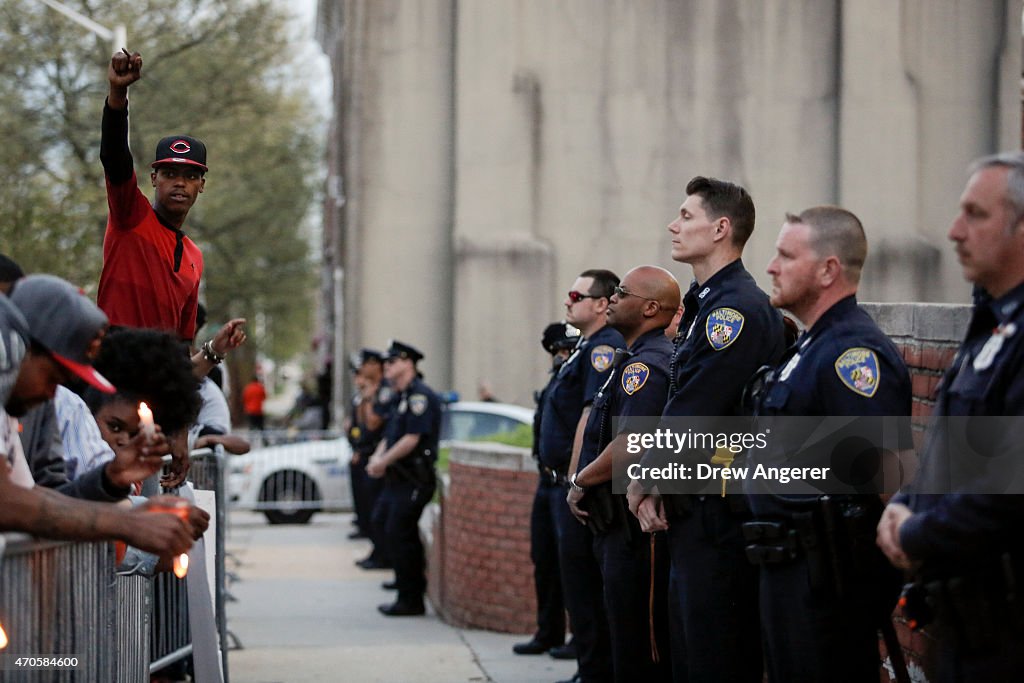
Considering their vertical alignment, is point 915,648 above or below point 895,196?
below

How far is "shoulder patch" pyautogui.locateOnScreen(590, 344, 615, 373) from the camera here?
26.2ft

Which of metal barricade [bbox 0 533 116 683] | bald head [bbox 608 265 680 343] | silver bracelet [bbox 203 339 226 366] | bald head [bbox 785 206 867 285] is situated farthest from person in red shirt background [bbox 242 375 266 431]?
bald head [bbox 785 206 867 285]

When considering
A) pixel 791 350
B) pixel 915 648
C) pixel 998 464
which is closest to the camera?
pixel 998 464

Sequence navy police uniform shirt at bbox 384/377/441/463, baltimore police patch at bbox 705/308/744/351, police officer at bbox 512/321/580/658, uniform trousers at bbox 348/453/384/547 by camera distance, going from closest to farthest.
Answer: baltimore police patch at bbox 705/308/744/351 < police officer at bbox 512/321/580/658 < navy police uniform shirt at bbox 384/377/441/463 < uniform trousers at bbox 348/453/384/547

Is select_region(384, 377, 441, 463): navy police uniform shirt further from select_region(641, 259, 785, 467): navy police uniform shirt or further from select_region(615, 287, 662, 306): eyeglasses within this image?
select_region(641, 259, 785, 467): navy police uniform shirt

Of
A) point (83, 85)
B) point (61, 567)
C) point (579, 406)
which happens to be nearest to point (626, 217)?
point (83, 85)

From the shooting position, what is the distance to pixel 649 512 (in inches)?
232

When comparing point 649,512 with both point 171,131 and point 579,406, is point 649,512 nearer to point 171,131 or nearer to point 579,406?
point 579,406

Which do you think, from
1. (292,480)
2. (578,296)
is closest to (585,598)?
(578,296)

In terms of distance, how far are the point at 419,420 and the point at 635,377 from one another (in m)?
6.98

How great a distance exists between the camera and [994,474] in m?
3.88

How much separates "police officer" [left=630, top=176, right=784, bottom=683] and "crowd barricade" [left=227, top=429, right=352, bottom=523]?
1504 centimetres

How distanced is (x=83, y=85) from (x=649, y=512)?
2494 centimetres

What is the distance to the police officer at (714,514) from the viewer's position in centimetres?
562
